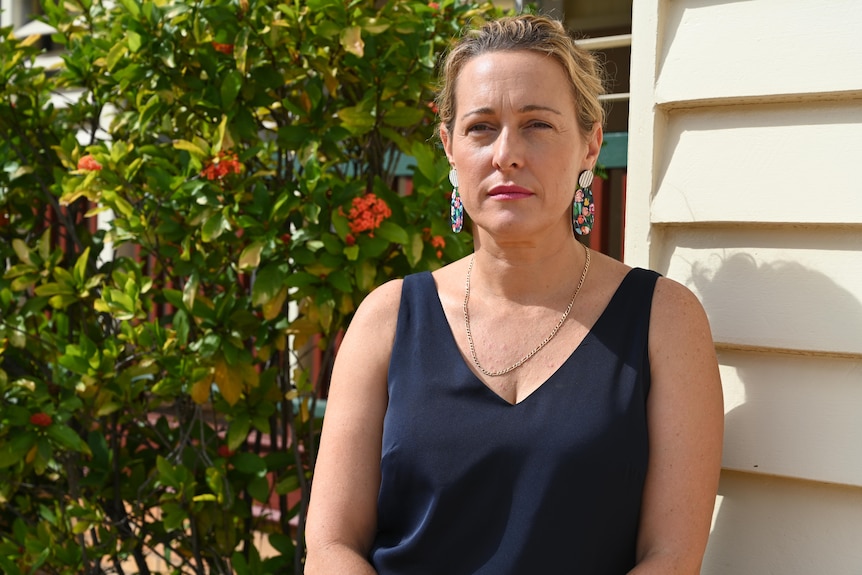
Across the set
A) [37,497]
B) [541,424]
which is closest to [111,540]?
[37,497]

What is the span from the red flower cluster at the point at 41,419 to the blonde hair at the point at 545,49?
1543mm

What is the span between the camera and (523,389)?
1.68m

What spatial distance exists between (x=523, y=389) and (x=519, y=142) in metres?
0.42

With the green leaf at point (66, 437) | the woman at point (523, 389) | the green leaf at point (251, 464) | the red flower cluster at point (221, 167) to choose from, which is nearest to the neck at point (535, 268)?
the woman at point (523, 389)

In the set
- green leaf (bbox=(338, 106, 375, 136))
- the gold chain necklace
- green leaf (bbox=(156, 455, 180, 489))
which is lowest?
green leaf (bbox=(156, 455, 180, 489))

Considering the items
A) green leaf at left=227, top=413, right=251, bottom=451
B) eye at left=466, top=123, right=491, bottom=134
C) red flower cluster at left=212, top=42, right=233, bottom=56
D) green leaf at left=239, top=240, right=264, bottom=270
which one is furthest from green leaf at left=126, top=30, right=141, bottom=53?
eye at left=466, top=123, right=491, bottom=134

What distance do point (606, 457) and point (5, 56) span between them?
2411mm

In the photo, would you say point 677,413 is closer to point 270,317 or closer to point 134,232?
point 270,317

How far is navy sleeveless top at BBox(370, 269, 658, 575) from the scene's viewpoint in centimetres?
158

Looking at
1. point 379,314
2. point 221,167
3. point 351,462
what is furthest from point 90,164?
point 351,462

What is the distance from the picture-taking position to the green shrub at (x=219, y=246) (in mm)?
2471

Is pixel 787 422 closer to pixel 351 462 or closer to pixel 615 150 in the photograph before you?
pixel 351 462

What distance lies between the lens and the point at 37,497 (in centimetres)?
326

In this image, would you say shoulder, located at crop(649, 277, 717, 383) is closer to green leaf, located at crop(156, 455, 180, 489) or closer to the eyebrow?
the eyebrow
